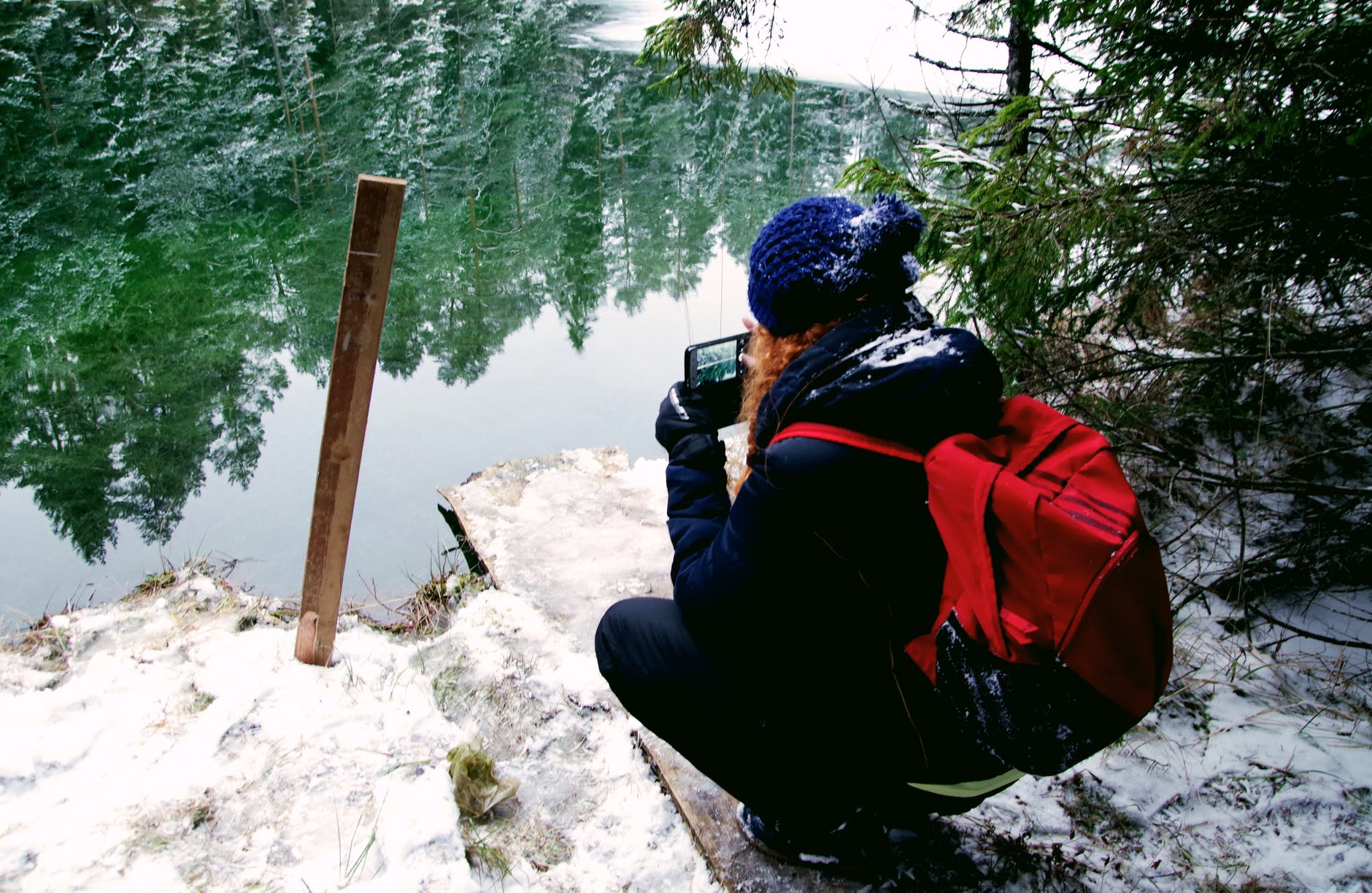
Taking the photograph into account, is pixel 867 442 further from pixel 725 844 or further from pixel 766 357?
pixel 725 844

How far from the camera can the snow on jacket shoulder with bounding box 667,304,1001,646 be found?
107 centimetres

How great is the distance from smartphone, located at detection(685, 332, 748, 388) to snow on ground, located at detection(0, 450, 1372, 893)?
1.03 metres

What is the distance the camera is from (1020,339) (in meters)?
2.74

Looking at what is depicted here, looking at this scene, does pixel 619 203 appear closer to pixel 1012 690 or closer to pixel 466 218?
pixel 466 218

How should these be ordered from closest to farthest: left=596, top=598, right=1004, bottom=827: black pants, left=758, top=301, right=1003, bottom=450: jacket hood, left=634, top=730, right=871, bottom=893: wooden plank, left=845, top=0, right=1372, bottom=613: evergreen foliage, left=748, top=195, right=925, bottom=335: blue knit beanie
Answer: left=758, top=301, right=1003, bottom=450: jacket hood → left=748, top=195, right=925, bottom=335: blue knit beanie → left=596, top=598, right=1004, bottom=827: black pants → left=634, top=730, right=871, bottom=893: wooden plank → left=845, top=0, right=1372, bottom=613: evergreen foliage

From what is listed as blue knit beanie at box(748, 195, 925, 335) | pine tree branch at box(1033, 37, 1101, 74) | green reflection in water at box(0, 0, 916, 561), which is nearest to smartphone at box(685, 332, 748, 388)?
blue knit beanie at box(748, 195, 925, 335)

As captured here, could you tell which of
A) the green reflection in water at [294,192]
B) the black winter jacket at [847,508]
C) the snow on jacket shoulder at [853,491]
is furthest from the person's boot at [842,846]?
the green reflection in water at [294,192]

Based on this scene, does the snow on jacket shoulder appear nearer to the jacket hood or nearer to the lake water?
the jacket hood

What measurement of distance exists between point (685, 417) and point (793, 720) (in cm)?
64

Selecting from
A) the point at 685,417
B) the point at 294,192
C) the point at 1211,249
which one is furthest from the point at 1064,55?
the point at 294,192

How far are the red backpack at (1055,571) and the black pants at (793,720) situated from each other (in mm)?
238

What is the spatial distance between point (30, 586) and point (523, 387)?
477 centimetres

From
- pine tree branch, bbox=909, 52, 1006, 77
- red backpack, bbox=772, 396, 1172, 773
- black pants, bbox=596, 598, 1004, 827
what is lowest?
black pants, bbox=596, 598, 1004, 827

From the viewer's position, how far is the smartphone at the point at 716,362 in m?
1.55
